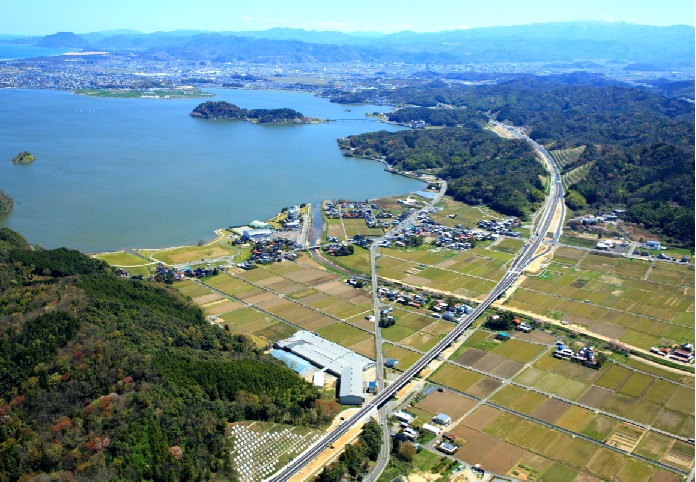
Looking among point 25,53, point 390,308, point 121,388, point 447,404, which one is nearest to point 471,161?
point 390,308

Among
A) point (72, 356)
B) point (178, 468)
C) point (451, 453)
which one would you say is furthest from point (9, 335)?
point (451, 453)

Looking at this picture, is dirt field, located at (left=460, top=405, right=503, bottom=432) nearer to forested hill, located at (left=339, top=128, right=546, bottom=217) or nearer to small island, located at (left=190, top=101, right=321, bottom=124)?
forested hill, located at (left=339, top=128, right=546, bottom=217)

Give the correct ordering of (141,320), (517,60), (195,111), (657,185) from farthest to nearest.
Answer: (517,60), (195,111), (657,185), (141,320)

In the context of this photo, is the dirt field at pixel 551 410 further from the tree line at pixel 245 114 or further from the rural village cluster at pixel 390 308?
the tree line at pixel 245 114

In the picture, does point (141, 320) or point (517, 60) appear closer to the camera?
point (141, 320)

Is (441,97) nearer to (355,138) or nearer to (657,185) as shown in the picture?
(355,138)
